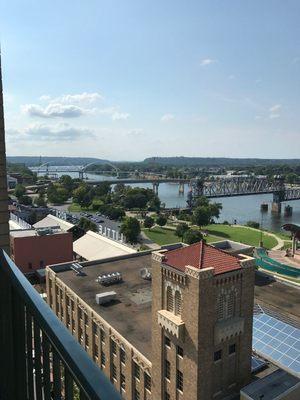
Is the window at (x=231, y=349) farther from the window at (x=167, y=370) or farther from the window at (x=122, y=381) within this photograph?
the window at (x=122, y=381)

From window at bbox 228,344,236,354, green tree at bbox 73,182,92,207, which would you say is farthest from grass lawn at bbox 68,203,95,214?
window at bbox 228,344,236,354

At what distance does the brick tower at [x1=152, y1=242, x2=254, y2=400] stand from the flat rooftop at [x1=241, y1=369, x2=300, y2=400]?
949 millimetres

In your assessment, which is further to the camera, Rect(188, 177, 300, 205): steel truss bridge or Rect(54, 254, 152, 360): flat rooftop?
Rect(188, 177, 300, 205): steel truss bridge

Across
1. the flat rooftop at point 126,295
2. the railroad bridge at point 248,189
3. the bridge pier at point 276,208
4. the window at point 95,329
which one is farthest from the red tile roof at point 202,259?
the bridge pier at point 276,208

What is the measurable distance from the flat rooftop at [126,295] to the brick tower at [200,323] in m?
2.67

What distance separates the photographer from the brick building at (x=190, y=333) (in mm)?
17875

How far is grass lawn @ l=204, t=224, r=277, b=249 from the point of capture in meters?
72.9

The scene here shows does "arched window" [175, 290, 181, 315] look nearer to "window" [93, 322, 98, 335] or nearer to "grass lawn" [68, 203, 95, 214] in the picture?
"window" [93, 322, 98, 335]

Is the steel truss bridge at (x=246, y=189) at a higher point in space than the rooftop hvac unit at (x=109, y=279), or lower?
lower

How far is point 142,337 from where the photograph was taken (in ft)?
76.7

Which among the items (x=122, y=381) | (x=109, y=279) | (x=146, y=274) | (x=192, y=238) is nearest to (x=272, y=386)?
(x=122, y=381)

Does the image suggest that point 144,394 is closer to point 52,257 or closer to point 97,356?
point 97,356

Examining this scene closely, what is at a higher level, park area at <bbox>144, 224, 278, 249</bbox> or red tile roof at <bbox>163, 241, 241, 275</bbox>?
red tile roof at <bbox>163, 241, 241, 275</bbox>

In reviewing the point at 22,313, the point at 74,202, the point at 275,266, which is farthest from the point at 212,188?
the point at 22,313
